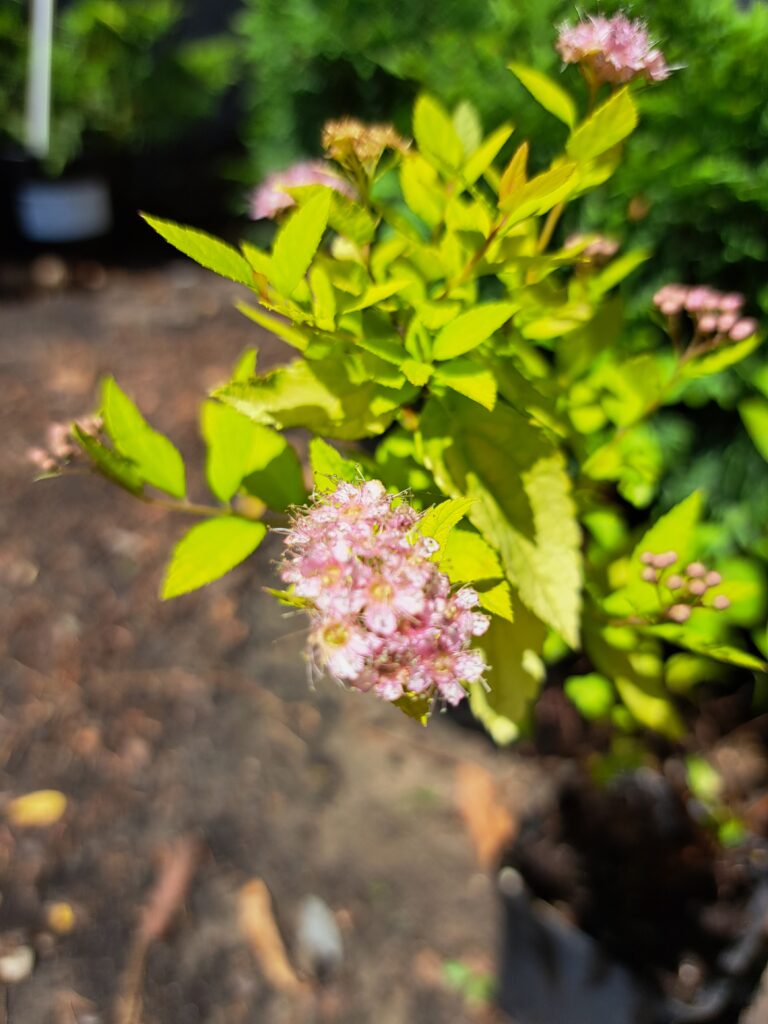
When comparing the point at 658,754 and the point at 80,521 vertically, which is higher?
the point at 658,754

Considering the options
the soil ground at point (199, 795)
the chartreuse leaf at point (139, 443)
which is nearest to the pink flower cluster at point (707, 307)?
the chartreuse leaf at point (139, 443)

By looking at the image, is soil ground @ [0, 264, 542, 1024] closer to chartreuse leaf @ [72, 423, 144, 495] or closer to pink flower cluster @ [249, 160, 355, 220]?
chartreuse leaf @ [72, 423, 144, 495]

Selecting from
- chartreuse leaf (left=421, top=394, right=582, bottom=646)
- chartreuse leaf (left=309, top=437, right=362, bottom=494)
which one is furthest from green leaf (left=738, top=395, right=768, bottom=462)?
chartreuse leaf (left=309, top=437, right=362, bottom=494)

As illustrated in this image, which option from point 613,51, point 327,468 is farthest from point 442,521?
point 613,51

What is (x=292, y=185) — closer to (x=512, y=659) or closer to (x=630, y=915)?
(x=512, y=659)

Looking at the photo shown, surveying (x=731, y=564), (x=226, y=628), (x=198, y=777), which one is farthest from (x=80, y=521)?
(x=731, y=564)

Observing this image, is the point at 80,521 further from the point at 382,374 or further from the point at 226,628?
the point at 382,374
